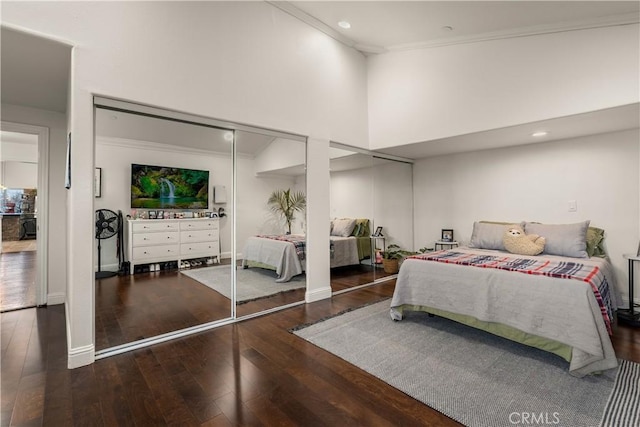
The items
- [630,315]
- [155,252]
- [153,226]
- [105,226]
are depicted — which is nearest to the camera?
[630,315]

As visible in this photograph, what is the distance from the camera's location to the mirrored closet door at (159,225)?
9.80 ft

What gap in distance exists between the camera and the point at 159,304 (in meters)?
3.47

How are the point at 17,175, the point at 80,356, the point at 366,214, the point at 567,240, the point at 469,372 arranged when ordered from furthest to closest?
the point at 17,175
the point at 366,214
the point at 567,240
the point at 80,356
the point at 469,372

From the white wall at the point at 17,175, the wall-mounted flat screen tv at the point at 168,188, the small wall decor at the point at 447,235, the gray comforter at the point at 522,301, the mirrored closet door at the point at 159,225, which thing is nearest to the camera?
the gray comforter at the point at 522,301

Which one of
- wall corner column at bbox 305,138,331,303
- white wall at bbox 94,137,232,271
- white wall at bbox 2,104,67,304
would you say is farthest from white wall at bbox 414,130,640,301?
white wall at bbox 2,104,67,304

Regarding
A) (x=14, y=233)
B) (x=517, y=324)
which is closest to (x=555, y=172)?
(x=517, y=324)

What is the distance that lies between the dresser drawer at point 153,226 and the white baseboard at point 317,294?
241 cm

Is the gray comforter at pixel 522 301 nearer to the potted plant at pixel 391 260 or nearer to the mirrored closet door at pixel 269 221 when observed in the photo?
the mirrored closet door at pixel 269 221

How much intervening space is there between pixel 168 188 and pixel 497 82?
4353mm

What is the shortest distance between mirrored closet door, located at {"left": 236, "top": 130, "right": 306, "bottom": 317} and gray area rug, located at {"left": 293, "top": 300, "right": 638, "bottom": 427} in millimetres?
1005

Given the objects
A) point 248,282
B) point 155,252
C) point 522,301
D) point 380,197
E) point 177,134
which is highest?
point 177,134

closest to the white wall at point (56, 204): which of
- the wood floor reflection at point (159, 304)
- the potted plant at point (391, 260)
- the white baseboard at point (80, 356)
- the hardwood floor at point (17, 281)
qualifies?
the hardwood floor at point (17, 281)

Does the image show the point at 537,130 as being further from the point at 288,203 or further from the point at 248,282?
the point at 248,282

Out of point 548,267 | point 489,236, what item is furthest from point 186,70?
point 489,236
